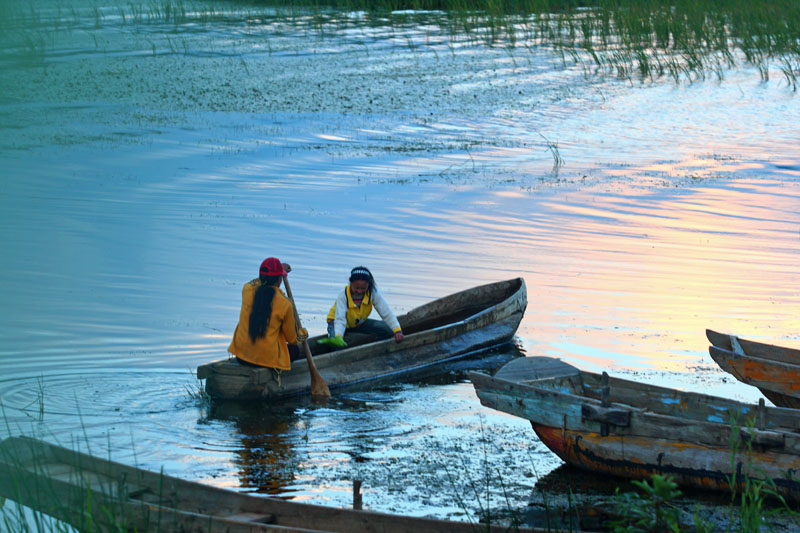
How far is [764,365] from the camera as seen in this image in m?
7.16

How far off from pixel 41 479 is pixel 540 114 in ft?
55.0

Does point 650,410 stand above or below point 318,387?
above

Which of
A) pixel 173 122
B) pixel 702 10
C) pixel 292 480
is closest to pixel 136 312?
pixel 292 480

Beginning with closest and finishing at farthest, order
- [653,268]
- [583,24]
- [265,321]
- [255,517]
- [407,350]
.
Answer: [255,517], [265,321], [407,350], [653,268], [583,24]

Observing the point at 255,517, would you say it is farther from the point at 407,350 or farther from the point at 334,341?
the point at 407,350

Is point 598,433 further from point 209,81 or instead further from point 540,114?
point 209,81

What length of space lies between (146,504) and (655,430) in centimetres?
321

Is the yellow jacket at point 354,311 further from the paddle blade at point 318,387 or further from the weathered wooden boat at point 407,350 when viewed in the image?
the paddle blade at point 318,387

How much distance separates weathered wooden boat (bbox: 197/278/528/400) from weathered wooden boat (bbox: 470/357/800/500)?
191 cm

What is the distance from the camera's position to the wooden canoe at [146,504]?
14.1 ft

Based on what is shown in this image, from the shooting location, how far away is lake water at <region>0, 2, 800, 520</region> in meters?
6.95

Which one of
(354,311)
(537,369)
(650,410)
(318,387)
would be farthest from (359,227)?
(650,410)

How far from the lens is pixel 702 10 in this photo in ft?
85.9

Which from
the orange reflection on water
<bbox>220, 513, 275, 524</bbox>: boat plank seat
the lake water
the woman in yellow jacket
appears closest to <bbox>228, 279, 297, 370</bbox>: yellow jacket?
the woman in yellow jacket
